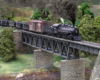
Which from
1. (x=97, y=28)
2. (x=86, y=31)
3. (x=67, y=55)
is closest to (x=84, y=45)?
(x=67, y=55)

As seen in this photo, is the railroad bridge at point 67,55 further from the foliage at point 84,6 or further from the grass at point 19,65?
the foliage at point 84,6

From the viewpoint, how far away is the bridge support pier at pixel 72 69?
77.7ft

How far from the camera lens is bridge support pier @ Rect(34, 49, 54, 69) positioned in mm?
30266

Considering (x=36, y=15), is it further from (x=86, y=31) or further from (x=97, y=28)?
(x=86, y=31)

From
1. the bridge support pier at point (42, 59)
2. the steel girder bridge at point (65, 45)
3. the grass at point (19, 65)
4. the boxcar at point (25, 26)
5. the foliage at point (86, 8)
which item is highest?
the foliage at point (86, 8)

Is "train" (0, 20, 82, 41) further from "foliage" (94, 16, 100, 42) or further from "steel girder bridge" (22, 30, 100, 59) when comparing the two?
"foliage" (94, 16, 100, 42)

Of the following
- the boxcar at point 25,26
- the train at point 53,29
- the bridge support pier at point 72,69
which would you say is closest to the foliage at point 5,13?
the train at point 53,29

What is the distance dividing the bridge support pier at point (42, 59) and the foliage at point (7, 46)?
15.6 ft

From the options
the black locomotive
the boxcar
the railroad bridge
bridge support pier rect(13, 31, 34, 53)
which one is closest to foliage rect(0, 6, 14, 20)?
bridge support pier rect(13, 31, 34, 53)

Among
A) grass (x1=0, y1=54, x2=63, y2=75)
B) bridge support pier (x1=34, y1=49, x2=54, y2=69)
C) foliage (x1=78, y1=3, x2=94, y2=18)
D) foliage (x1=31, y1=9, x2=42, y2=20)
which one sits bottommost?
grass (x1=0, y1=54, x2=63, y2=75)

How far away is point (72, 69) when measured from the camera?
2394 cm

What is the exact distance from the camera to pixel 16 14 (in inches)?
2313

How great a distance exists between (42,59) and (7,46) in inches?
263

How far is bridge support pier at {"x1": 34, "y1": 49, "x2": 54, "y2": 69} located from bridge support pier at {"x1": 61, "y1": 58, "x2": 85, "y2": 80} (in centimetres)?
740
